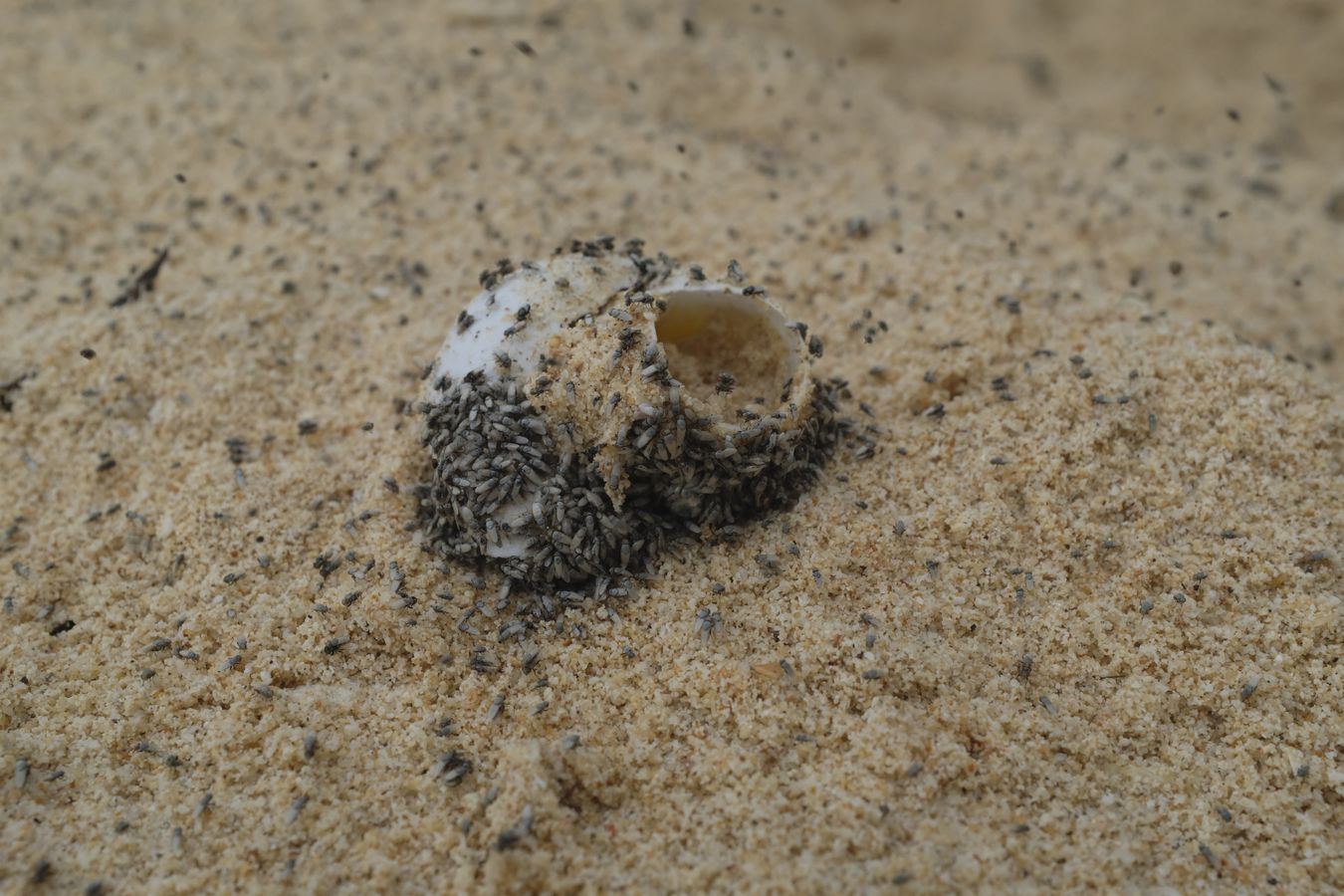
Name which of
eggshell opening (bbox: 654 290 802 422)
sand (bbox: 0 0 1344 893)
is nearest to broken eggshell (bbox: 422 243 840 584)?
eggshell opening (bbox: 654 290 802 422)

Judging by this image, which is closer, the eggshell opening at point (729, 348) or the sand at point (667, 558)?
the sand at point (667, 558)

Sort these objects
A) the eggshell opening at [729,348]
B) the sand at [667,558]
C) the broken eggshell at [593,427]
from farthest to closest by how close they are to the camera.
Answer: the eggshell opening at [729,348] → the broken eggshell at [593,427] → the sand at [667,558]

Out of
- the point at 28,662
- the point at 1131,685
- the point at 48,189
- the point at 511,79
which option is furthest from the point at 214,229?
the point at 1131,685

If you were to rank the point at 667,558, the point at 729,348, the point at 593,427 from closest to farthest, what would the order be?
the point at 593,427 → the point at 667,558 → the point at 729,348

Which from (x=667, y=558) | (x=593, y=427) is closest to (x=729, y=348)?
(x=593, y=427)

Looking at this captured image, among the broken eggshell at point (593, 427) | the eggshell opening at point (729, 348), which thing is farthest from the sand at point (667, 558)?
the eggshell opening at point (729, 348)

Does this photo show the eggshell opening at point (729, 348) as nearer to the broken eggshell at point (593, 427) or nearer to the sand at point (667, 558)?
the broken eggshell at point (593, 427)

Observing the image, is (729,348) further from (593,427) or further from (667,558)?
(667,558)
